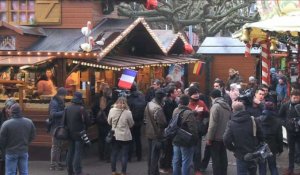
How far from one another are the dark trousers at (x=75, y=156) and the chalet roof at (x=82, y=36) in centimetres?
296

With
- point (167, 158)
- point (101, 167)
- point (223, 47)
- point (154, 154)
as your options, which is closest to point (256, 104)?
point (154, 154)

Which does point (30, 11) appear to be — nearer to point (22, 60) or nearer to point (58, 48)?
point (58, 48)

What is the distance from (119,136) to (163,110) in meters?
1.03

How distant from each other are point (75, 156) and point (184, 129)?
248 cm

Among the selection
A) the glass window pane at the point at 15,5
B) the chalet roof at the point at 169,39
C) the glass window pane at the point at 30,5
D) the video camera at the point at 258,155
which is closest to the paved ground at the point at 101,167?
the video camera at the point at 258,155

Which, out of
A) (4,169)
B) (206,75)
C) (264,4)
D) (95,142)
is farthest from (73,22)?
(206,75)

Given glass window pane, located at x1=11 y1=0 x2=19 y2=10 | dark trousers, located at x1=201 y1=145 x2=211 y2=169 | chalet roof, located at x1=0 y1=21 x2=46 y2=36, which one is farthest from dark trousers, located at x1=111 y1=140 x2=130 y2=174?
glass window pane, located at x1=11 y1=0 x2=19 y2=10

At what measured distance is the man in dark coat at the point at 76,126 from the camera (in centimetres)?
1116

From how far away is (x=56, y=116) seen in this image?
39.7ft

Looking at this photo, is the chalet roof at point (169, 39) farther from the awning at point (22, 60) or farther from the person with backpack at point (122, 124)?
the person with backpack at point (122, 124)

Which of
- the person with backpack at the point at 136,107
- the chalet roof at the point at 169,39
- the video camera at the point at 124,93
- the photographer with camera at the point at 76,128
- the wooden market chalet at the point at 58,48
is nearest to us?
the photographer with camera at the point at 76,128

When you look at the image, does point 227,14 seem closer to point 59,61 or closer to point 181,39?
point 181,39

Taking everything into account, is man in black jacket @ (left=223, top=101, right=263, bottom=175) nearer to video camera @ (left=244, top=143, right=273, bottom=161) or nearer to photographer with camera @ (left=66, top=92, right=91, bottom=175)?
video camera @ (left=244, top=143, right=273, bottom=161)

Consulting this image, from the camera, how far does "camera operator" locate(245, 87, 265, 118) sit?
1005 centimetres
